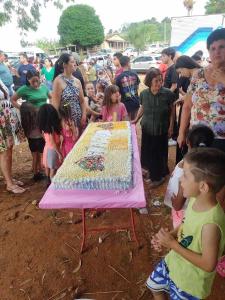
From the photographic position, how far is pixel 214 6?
50.6 m

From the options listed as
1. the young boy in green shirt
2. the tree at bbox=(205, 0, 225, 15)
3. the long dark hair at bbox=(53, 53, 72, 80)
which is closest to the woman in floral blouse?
the young boy in green shirt

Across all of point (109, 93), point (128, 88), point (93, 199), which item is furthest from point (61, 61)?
point (93, 199)

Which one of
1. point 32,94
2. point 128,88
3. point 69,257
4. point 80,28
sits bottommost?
point 69,257

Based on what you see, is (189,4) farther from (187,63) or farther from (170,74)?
(187,63)

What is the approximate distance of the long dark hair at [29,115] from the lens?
3893 millimetres

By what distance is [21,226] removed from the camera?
10.6 ft

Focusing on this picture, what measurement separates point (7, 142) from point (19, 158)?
1.81 m

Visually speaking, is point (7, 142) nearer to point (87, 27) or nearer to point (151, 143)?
point (151, 143)

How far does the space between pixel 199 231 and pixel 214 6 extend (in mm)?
59148

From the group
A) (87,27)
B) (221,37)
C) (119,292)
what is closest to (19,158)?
(119,292)

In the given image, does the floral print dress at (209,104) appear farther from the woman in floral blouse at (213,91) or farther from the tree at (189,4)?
the tree at (189,4)

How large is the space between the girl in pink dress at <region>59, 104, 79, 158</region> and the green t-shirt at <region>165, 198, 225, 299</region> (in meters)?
2.36

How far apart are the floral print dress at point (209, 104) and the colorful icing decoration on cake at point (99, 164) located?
75 centimetres

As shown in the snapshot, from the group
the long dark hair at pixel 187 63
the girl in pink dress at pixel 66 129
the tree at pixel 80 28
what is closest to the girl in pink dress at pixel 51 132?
the girl in pink dress at pixel 66 129
